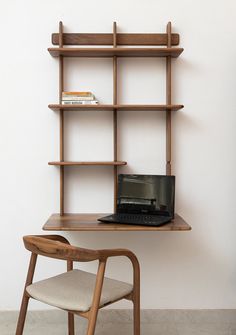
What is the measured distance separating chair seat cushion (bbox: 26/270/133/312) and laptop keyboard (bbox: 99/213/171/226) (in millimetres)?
334

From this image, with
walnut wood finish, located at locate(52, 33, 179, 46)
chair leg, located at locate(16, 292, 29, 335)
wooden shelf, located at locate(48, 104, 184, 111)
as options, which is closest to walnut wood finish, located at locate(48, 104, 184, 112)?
wooden shelf, located at locate(48, 104, 184, 111)

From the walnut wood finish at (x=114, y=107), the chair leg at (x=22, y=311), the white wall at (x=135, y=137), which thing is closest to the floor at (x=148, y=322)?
the white wall at (x=135, y=137)

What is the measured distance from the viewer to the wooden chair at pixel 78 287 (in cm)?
170

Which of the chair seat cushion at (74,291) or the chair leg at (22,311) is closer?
the chair seat cushion at (74,291)

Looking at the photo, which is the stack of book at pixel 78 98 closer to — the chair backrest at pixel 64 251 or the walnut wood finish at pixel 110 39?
the walnut wood finish at pixel 110 39

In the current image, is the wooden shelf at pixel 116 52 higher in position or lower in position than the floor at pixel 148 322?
higher

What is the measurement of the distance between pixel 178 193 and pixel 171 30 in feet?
3.41

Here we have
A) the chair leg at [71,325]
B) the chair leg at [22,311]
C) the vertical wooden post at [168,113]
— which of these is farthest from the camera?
the vertical wooden post at [168,113]

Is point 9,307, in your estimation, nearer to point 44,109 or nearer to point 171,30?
point 44,109

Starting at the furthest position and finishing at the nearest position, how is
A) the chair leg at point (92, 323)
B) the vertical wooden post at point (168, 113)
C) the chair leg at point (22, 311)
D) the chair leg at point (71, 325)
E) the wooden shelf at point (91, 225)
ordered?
the vertical wooden post at point (168, 113) → the chair leg at point (71, 325) → the wooden shelf at point (91, 225) → the chair leg at point (22, 311) → the chair leg at point (92, 323)

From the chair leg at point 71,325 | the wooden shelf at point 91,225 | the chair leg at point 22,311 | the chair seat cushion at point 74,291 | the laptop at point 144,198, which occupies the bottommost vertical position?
the chair leg at point 71,325

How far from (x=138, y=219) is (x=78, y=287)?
0.52m

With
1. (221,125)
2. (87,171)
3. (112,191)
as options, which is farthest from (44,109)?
(221,125)

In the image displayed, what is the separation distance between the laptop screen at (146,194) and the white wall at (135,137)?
145 mm
